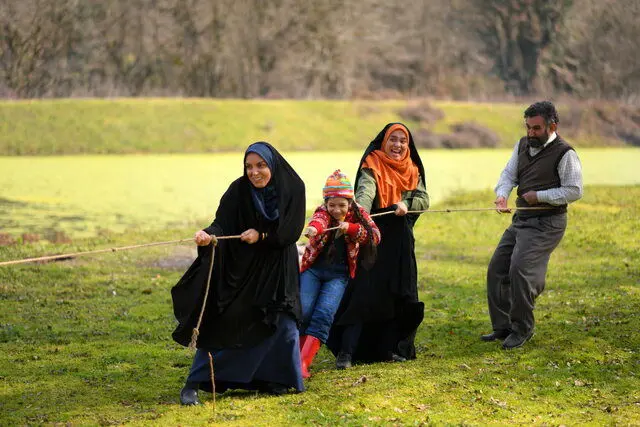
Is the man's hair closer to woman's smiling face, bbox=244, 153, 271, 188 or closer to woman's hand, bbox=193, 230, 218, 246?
woman's smiling face, bbox=244, 153, 271, 188

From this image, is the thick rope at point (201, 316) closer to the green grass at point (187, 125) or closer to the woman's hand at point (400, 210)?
the woman's hand at point (400, 210)

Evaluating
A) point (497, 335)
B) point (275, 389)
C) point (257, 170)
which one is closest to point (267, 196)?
point (257, 170)

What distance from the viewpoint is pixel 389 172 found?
29.5 feet

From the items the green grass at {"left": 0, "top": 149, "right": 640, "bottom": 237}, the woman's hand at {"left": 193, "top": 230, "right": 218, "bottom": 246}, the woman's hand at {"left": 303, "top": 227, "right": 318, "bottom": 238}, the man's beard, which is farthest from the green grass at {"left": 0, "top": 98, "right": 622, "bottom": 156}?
the woman's hand at {"left": 193, "top": 230, "right": 218, "bottom": 246}

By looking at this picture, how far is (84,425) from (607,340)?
468 cm

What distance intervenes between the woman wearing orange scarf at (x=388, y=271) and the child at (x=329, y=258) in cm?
45

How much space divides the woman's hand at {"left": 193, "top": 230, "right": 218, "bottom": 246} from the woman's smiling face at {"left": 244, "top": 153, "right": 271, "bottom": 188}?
51 cm

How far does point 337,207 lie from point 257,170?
3.72 ft

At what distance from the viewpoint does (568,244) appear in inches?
685

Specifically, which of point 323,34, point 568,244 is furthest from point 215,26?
point 568,244

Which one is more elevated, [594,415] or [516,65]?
[516,65]

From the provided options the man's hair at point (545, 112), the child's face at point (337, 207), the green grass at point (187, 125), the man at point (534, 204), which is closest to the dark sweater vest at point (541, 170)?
the man at point (534, 204)

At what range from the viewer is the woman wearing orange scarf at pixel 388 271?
8.75 m

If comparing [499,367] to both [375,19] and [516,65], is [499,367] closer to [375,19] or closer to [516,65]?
[375,19]
